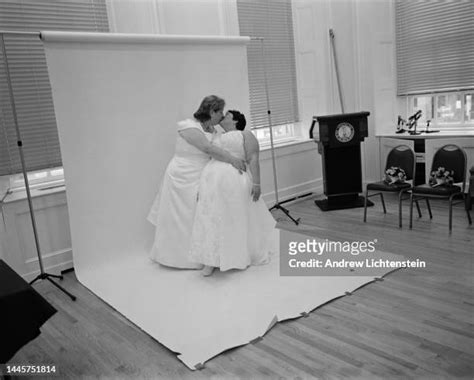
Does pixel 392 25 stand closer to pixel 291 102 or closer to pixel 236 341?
pixel 291 102

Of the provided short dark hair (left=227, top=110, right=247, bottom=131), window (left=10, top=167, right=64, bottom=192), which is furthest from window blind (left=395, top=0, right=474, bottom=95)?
window (left=10, top=167, right=64, bottom=192)

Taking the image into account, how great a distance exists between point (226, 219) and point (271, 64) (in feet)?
9.76

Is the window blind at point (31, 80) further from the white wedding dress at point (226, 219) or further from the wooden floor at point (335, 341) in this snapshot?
the white wedding dress at point (226, 219)

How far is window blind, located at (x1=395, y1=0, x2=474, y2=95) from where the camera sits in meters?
5.43

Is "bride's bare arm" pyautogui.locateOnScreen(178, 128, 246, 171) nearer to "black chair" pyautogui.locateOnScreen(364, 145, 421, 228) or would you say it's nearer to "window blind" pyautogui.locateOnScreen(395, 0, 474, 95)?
"black chair" pyautogui.locateOnScreen(364, 145, 421, 228)

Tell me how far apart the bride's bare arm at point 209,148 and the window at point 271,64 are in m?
2.05

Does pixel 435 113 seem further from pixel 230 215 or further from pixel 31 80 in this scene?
pixel 31 80

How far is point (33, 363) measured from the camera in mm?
2705

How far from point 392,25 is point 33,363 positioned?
5.50m

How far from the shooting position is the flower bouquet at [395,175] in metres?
4.74

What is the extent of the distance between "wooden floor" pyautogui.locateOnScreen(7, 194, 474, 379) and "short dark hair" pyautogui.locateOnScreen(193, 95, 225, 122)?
169 cm

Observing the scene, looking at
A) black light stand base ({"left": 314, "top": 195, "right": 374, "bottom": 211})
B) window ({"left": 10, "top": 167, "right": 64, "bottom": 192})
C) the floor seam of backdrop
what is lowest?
the floor seam of backdrop

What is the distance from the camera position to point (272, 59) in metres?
5.94

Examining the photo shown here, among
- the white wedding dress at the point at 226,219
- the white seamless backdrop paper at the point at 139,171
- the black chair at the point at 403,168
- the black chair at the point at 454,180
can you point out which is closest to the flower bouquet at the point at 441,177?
the black chair at the point at 454,180
